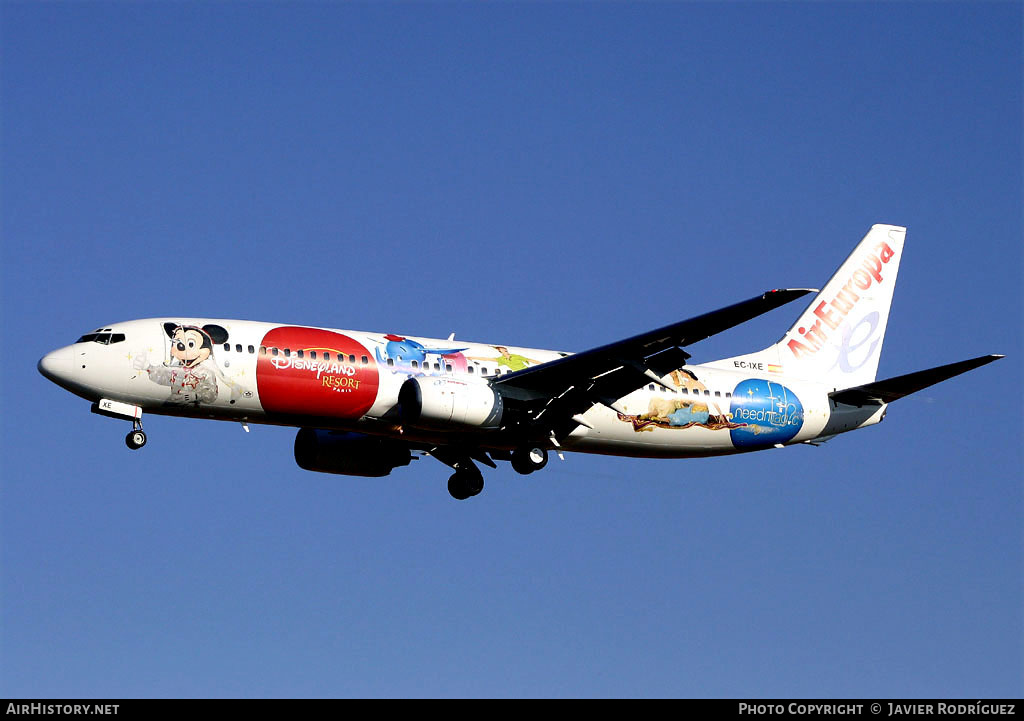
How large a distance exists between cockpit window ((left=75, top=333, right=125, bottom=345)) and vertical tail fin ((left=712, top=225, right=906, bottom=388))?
2082 centimetres

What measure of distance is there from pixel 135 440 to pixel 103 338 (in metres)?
3.05

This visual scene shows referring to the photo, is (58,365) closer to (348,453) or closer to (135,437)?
(135,437)

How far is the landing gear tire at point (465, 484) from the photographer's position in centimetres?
4944

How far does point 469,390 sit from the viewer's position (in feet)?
146

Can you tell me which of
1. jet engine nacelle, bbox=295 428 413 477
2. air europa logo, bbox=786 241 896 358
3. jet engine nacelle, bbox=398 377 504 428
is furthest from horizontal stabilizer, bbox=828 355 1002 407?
jet engine nacelle, bbox=295 428 413 477

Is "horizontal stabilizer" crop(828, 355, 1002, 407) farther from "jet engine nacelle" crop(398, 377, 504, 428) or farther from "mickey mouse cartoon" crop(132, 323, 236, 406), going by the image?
"mickey mouse cartoon" crop(132, 323, 236, 406)

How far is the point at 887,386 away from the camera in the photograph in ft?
162

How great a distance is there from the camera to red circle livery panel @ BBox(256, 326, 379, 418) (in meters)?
43.4

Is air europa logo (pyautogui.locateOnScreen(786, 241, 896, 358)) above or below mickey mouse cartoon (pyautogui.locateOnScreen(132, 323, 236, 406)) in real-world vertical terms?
above

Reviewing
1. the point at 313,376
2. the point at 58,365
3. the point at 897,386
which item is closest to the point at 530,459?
the point at 313,376

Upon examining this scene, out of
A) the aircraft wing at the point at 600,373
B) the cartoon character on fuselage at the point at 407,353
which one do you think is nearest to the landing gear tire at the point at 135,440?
the cartoon character on fuselage at the point at 407,353

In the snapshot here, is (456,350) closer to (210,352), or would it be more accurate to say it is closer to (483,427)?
(483,427)

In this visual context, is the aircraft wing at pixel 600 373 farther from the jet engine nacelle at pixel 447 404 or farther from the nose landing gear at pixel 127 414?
the nose landing gear at pixel 127 414
